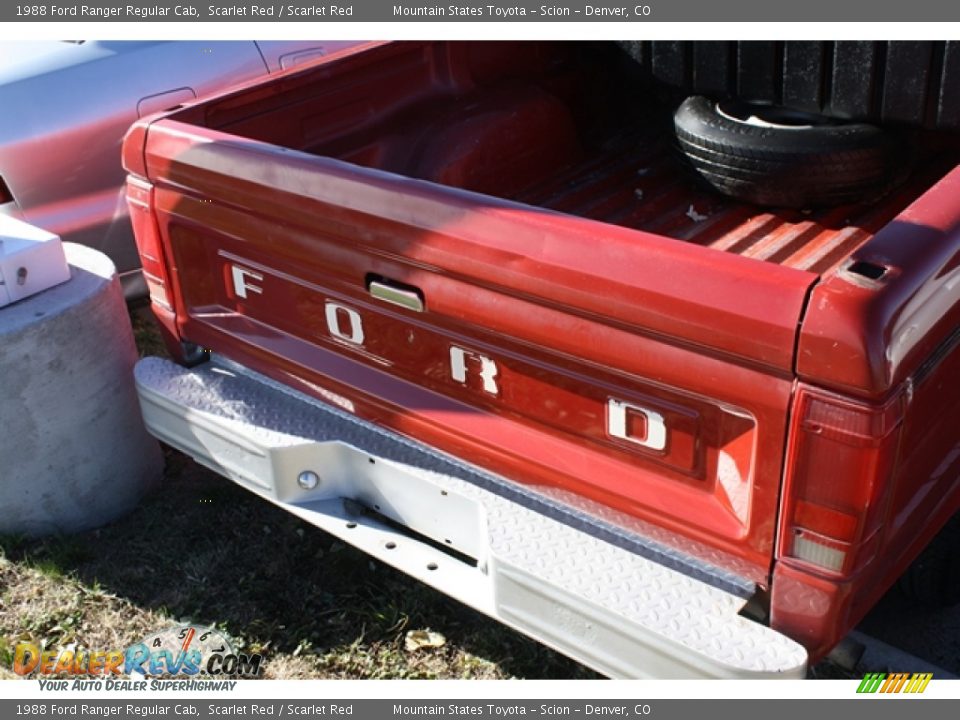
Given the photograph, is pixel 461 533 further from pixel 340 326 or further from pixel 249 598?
pixel 249 598

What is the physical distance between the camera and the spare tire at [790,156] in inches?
128

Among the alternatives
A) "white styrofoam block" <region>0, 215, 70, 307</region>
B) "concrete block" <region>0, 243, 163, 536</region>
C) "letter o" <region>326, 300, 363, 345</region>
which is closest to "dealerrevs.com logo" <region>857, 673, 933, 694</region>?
"letter o" <region>326, 300, 363, 345</region>

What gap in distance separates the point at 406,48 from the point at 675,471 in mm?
1982

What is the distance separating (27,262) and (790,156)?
2.44m

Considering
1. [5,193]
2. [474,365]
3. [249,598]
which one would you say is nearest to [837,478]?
[474,365]

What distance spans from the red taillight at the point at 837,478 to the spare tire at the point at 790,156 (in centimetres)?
142

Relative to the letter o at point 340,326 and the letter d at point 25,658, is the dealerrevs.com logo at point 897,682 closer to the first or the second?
the letter o at point 340,326

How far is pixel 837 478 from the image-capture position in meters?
2.04

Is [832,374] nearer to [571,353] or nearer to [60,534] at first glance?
[571,353]

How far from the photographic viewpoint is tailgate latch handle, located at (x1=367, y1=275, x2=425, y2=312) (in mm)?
2588

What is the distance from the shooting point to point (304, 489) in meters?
2.96

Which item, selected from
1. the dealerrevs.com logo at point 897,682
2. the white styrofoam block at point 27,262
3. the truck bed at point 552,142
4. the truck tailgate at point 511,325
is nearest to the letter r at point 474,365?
the truck tailgate at point 511,325

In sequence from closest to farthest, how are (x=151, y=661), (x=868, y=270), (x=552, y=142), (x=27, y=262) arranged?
1. (x=868, y=270)
2. (x=151, y=661)
3. (x=27, y=262)
4. (x=552, y=142)

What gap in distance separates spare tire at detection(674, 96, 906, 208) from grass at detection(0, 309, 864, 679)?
A: 1428 millimetres
